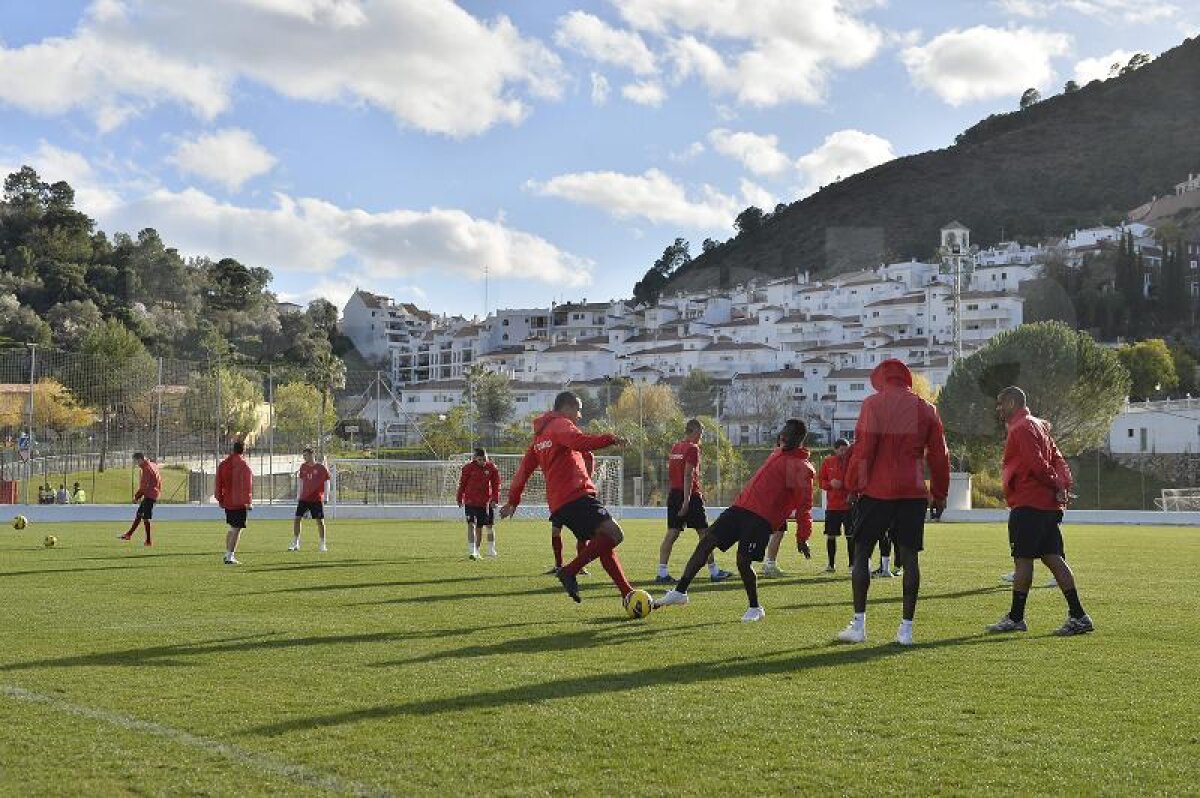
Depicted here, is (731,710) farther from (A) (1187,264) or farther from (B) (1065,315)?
(A) (1187,264)

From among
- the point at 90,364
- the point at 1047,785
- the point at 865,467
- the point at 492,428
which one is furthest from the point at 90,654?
the point at 492,428

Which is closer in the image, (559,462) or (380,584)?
(559,462)

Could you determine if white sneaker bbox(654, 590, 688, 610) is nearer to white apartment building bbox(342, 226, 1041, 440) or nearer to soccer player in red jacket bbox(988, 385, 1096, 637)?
soccer player in red jacket bbox(988, 385, 1096, 637)

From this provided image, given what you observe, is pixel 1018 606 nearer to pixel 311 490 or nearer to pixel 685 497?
pixel 685 497

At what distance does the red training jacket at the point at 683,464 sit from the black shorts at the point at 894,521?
5.09m

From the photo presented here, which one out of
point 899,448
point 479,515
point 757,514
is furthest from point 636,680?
point 479,515

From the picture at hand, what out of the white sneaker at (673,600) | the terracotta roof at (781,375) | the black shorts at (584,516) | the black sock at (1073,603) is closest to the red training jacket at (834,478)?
the white sneaker at (673,600)

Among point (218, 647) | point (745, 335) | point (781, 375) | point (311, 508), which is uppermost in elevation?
point (745, 335)

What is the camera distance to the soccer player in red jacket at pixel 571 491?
10562mm

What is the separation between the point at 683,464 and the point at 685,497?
0.92m

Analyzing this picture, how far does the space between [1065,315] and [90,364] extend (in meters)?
123

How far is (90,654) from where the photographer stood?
28.8ft

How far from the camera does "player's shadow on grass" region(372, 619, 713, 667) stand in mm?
8688

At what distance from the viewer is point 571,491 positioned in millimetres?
10688
